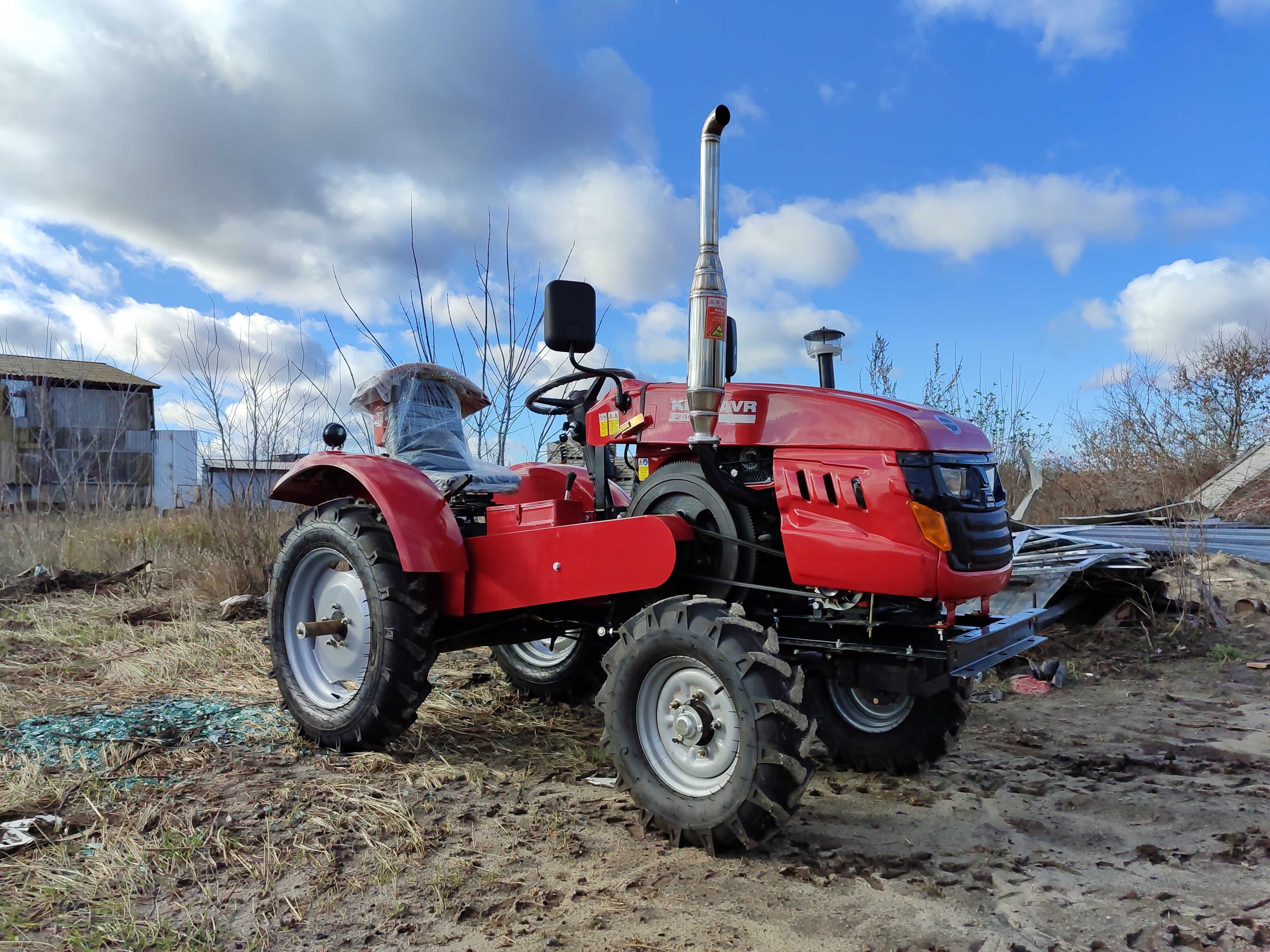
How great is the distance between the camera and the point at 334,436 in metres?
4.05

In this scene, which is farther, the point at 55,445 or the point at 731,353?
the point at 55,445

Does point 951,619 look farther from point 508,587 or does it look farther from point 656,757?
point 508,587

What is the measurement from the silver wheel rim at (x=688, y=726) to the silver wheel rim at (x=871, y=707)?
0.96 m

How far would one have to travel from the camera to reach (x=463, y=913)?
229 cm

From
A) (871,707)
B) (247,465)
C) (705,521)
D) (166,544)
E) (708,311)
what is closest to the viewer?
(708,311)

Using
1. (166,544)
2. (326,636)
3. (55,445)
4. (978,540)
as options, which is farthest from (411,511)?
(55,445)

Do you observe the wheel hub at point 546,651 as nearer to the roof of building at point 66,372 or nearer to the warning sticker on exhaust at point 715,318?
the warning sticker on exhaust at point 715,318

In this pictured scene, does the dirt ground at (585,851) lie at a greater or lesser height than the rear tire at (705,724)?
lesser

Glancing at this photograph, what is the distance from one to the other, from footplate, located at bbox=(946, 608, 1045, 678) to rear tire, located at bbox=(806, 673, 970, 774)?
0.40 meters

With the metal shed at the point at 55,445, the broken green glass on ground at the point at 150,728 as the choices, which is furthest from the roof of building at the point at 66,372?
the broken green glass on ground at the point at 150,728

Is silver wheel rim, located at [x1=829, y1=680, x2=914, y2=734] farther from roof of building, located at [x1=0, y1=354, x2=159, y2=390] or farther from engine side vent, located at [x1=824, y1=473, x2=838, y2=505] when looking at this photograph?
roof of building, located at [x1=0, y1=354, x2=159, y2=390]

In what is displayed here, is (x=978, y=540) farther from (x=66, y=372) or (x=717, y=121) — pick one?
(x=66, y=372)

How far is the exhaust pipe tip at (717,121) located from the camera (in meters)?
2.71

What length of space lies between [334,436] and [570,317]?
1.59m
